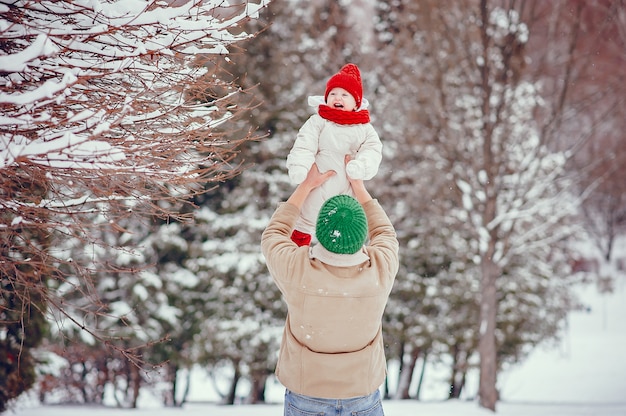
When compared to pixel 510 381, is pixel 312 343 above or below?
above

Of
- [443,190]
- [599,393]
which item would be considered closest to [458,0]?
[443,190]

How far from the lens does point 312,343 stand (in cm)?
229

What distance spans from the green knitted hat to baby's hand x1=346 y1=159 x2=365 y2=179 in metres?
0.38

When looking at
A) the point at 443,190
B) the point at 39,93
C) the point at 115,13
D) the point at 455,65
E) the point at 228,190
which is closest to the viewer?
the point at 39,93

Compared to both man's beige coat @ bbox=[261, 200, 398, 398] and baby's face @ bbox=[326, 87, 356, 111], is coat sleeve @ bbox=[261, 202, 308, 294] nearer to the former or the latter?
man's beige coat @ bbox=[261, 200, 398, 398]

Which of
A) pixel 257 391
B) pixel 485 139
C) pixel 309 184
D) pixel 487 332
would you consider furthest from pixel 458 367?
pixel 309 184

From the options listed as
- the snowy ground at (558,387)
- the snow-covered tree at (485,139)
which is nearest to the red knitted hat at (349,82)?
the snowy ground at (558,387)

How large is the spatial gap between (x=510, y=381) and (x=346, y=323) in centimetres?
1991

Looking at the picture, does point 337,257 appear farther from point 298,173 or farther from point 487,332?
point 487,332

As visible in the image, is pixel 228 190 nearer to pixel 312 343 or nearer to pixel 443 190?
pixel 443 190

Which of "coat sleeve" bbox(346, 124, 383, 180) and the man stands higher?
"coat sleeve" bbox(346, 124, 383, 180)

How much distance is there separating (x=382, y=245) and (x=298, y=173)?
511mm

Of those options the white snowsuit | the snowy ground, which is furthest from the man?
the snowy ground

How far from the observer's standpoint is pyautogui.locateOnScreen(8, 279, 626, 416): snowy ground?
7488 mm
